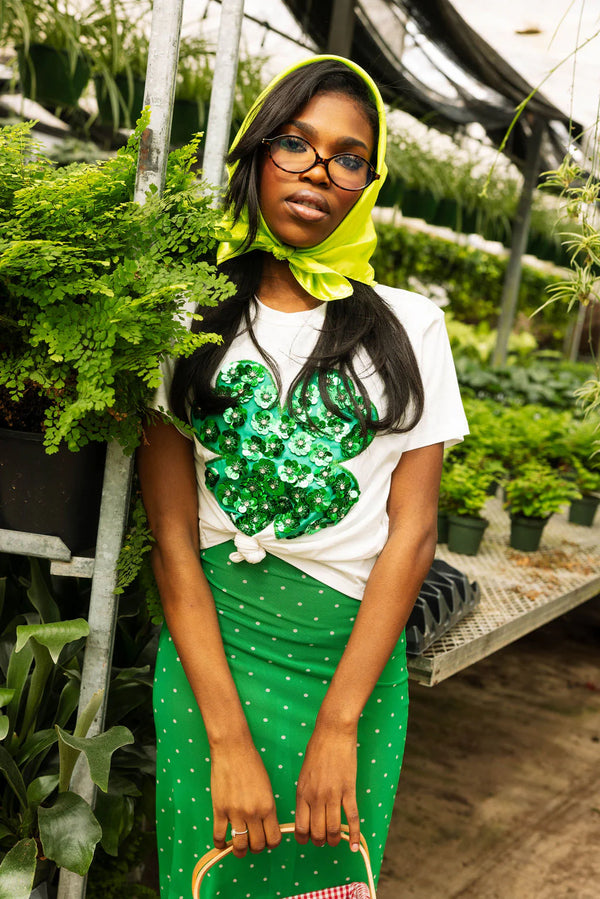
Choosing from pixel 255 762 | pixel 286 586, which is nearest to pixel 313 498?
pixel 286 586

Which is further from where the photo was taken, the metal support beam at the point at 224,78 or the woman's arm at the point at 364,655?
the metal support beam at the point at 224,78

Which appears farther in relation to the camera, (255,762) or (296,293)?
(296,293)

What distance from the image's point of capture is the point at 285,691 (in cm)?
134

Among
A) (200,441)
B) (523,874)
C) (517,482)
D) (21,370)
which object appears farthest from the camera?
(517,482)

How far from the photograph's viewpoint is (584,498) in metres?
3.79

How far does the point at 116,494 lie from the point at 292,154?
62 centimetres

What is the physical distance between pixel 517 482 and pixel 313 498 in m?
2.13

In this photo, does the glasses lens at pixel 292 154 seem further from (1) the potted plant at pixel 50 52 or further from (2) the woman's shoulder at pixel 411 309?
(1) the potted plant at pixel 50 52

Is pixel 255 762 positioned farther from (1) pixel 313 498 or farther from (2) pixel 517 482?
(2) pixel 517 482

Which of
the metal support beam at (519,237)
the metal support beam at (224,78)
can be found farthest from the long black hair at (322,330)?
the metal support beam at (519,237)

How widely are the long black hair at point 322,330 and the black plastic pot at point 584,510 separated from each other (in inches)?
107

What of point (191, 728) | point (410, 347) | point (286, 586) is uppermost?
point (410, 347)

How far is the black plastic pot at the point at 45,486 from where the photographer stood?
1333 mm

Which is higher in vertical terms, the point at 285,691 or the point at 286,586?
the point at 286,586
